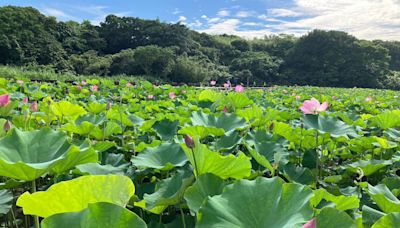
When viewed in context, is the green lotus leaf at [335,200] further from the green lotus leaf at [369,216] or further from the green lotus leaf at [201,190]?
the green lotus leaf at [201,190]

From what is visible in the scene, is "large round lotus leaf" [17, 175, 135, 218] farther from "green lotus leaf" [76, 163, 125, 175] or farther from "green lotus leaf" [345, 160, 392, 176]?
"green lotus leaf" [345, 160, 392, 176]

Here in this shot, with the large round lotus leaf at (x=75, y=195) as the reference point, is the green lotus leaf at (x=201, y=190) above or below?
below

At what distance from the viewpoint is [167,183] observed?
2.60 feet

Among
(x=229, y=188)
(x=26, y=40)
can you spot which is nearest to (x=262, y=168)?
(x=229, y=188)

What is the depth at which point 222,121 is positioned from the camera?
146cm

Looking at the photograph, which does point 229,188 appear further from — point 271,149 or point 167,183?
point 271,149

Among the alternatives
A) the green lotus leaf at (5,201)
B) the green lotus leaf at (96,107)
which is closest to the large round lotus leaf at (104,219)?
the green lotus leaf at (5,201)

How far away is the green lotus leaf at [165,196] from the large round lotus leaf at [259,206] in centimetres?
12

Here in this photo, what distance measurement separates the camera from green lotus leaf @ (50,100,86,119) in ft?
4.91

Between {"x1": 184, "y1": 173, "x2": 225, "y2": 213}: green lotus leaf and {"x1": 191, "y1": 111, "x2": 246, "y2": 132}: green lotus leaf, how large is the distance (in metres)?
0.67

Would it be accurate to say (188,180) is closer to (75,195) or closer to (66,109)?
(75,195)

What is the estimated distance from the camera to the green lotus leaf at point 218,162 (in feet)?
2.53

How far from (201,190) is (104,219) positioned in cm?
26

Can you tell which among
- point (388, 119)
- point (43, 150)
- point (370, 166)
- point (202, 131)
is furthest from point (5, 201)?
point (388, 119)
